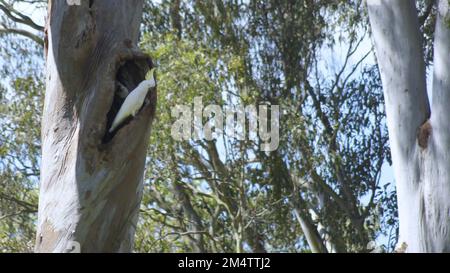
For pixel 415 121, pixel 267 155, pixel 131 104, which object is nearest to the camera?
pixel 131 104

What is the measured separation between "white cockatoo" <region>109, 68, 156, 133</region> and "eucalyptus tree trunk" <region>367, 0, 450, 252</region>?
283 cm

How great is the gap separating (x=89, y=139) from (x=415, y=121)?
122 inches

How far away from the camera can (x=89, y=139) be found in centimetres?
417

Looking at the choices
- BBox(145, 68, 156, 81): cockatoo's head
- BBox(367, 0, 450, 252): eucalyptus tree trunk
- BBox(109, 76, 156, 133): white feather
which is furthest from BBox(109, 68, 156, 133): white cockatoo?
BBox(367, 0, 450, 252): eucalyptus tree trunk

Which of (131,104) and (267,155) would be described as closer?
(131,104)

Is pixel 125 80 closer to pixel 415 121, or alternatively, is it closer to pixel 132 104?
pixel 132 104

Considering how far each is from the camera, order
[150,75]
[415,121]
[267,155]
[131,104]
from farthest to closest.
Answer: [267,155] < [415,121] < [150,75] < [131,104]

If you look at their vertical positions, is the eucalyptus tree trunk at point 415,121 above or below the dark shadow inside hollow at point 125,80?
above

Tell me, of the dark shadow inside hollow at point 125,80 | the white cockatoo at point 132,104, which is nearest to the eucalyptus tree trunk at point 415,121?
the dark shadow inside hollow at point 125,80

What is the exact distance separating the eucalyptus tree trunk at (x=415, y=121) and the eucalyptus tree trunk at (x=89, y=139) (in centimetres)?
267

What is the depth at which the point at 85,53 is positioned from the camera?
14.0 feet

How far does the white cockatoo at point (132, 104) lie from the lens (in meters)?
4.14

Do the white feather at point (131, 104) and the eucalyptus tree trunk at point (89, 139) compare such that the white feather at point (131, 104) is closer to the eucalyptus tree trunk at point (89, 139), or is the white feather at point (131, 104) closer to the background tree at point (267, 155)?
the eucalyptus tree trunk at point (89, 139)

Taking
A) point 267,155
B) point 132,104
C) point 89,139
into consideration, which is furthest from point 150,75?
point 267,155
